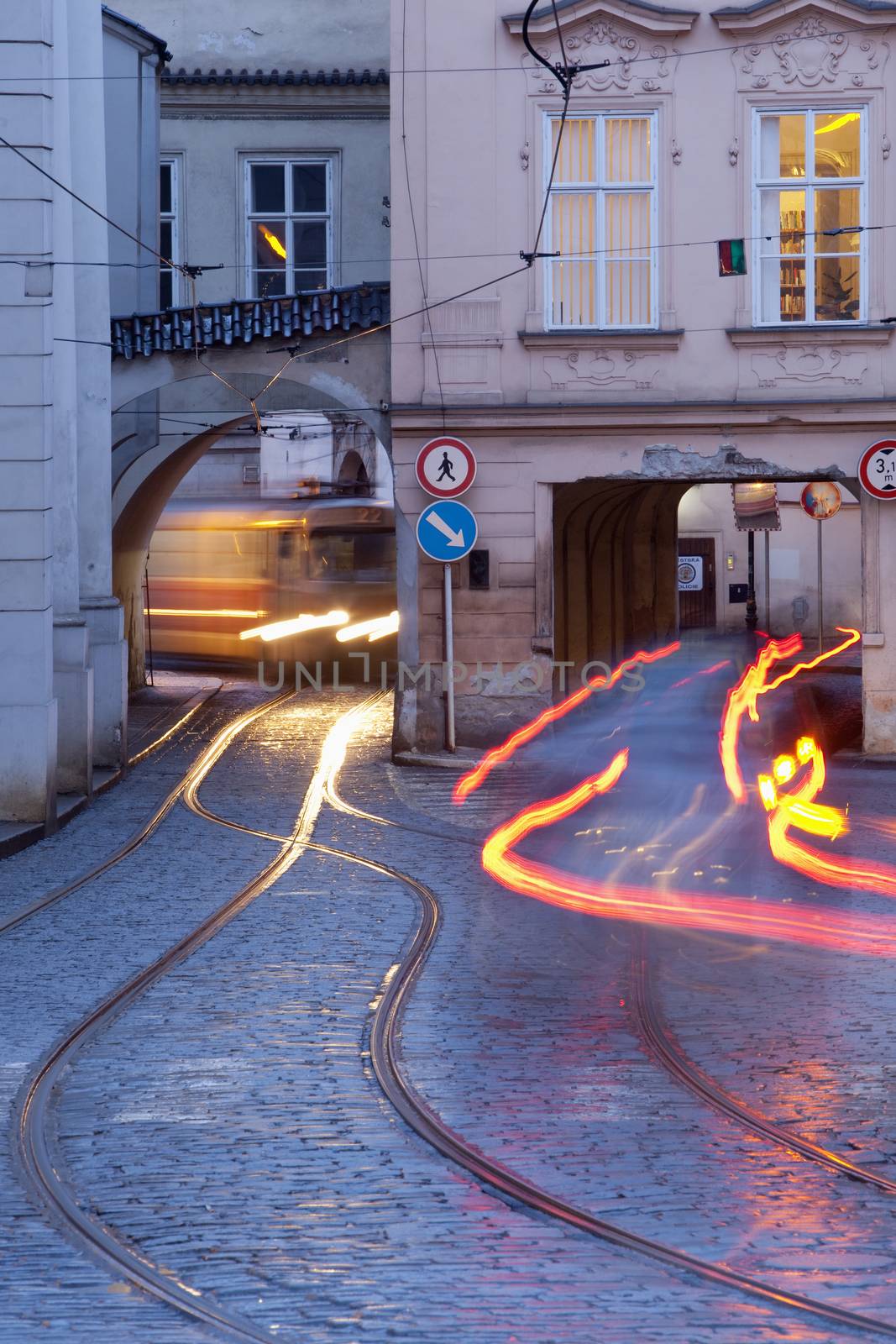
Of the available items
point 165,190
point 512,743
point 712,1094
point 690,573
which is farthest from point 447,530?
point 690,573

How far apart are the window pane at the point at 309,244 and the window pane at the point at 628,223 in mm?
9183

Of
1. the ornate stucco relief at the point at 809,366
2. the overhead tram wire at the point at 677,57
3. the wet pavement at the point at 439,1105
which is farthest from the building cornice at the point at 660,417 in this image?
the wet pavement at the point at 439,1105

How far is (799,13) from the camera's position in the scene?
17.2 meters

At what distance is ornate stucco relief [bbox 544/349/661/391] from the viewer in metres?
17.5

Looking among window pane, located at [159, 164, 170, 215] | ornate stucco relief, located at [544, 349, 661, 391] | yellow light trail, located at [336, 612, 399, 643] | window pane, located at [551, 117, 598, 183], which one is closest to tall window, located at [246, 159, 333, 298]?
window pane, located at [159, 164, 170, 215]

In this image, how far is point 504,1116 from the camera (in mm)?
6148

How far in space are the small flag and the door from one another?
20266mm

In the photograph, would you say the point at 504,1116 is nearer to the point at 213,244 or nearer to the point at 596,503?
the point at 596,503

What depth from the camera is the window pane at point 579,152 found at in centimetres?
1753

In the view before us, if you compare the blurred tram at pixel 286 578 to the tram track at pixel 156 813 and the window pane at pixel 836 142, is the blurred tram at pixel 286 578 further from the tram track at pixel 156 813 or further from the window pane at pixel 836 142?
the window pane at pixel 836 142

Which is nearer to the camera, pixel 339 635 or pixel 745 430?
pixel 745 430

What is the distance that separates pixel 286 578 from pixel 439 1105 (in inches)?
829

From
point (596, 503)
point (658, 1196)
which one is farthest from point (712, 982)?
point (596, 503)

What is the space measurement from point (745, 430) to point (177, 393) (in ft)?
23.9
